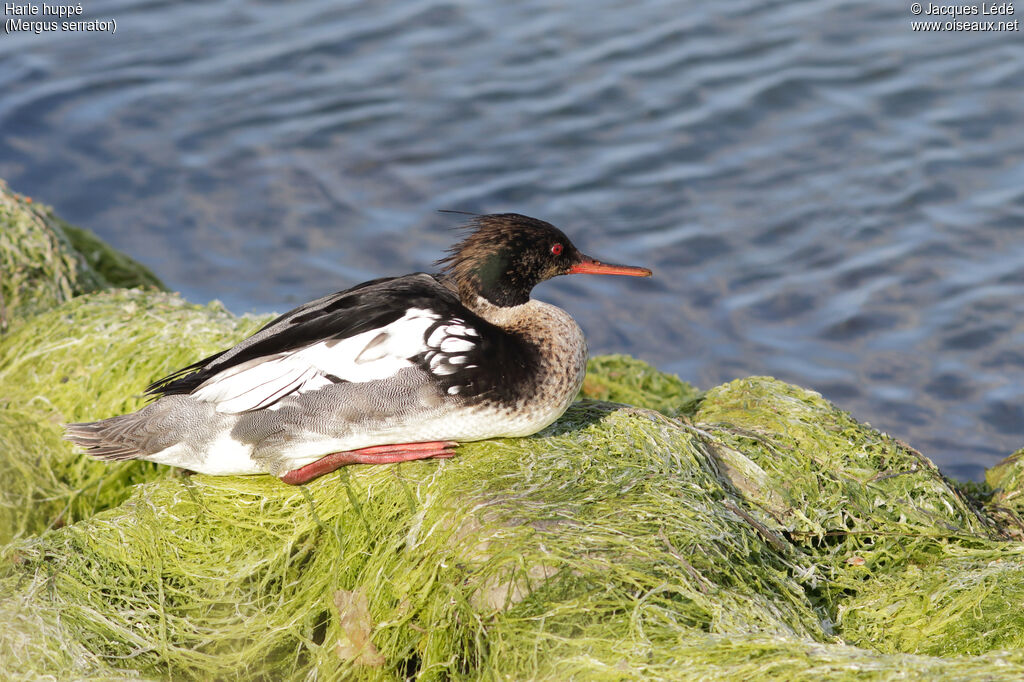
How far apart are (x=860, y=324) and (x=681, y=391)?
257 centimetres

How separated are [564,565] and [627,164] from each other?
22.1 ft

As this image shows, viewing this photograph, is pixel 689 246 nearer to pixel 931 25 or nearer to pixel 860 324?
pixel 860 324

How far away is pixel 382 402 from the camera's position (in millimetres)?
4141

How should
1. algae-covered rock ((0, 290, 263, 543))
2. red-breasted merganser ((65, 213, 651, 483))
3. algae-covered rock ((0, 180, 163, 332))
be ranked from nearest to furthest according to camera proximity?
red-breasted merganser ((65, 213, 651, 483)) < algae-covered rock ((0, 290, 263, 543)) < algae-covered rock ((0, 180, 163, 332))

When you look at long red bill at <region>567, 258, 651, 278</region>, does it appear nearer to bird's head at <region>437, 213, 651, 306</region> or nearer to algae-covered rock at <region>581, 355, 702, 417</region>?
bird's head at <region>437, 213, 651, 306</region>

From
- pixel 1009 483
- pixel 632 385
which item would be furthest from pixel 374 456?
pixel 1009 483

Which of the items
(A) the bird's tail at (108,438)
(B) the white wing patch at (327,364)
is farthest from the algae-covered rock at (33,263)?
(B) the white wing patch at (327,364)

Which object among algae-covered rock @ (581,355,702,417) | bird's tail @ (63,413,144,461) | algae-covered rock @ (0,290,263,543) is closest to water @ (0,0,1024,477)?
algae-covered rock @ (581,355,702,417)

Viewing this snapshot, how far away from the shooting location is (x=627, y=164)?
9.67 metres

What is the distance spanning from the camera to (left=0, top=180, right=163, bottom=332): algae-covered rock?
607cm

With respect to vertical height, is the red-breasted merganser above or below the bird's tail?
above

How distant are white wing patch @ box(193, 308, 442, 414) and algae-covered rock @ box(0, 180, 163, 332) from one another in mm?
2405

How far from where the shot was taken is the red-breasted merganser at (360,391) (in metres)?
4.15

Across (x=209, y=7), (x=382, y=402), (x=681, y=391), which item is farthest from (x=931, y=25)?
(x=382, y=402)
